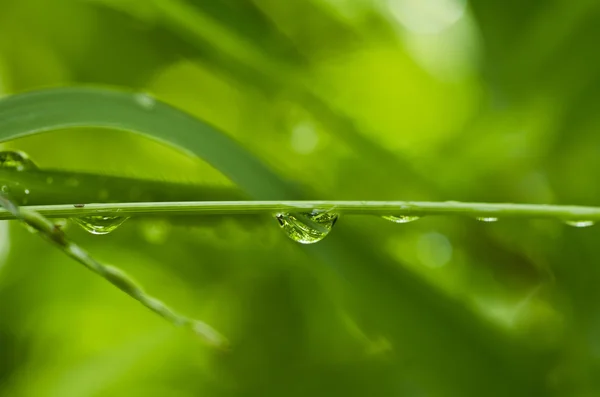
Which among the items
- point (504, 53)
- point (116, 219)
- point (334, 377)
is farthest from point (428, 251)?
point (116, 219)

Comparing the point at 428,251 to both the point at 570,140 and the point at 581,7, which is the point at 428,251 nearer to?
the point at 570,140

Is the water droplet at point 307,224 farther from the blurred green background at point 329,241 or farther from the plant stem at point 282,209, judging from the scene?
the blurred green background at point 329,241

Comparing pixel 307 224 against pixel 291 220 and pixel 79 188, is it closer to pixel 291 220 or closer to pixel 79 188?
pixel 291 220

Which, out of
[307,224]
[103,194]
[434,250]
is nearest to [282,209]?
[307,224]

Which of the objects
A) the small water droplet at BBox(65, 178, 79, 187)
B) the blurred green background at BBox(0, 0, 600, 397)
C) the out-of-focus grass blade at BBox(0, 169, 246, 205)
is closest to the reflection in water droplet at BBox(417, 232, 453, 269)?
the blurred green background at BBox(0, 0, 600, 397)

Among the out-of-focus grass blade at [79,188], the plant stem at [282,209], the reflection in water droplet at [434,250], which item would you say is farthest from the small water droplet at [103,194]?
the reflection in water droplet at [434,250]

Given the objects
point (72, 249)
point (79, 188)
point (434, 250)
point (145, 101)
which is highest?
point (434, 250)

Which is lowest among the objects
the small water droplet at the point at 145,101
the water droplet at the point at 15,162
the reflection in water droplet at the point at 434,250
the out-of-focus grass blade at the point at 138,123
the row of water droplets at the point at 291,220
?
the row of water droplets at the point at 291,220
